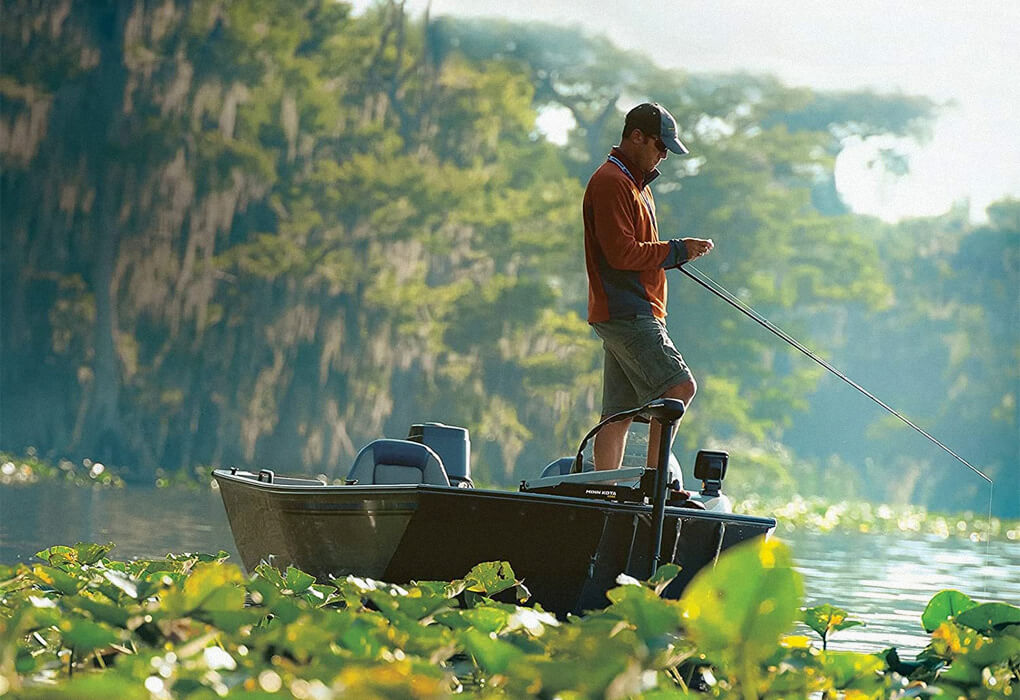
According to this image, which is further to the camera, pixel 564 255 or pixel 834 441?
pixel 834 441

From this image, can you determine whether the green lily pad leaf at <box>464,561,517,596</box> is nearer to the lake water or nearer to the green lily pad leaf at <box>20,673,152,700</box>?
the green lily pad leaf at <box>20,673,152,700</box>

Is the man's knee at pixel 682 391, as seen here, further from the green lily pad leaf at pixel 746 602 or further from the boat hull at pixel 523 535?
the green lily pad leaf at pixel 746 602

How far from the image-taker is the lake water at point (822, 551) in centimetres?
707

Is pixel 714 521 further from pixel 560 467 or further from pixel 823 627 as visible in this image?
pixel 823 627

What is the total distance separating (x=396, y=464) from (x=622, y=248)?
3.13 feet

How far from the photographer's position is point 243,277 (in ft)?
84.8

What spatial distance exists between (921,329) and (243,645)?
35808 millimetres

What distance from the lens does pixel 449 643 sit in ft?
5.41

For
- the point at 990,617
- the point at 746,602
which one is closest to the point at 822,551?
the point at 990,617

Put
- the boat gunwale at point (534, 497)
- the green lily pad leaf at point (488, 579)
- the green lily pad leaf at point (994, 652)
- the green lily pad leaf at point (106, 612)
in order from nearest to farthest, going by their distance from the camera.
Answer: the green lily pad leaf at point (106, 612), the green lily pad leaf at point (994, 652), the green lily pad leaf at point (488, 579), the boat gunwale at point (534, 497)

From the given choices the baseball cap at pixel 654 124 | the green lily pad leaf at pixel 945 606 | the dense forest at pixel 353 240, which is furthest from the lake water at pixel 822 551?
the dense forest at pixel 353 240

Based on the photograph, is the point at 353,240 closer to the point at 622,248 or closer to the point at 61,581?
the point at 622,248

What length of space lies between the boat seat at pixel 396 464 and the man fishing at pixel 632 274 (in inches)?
21.9

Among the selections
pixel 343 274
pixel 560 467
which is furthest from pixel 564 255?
pixel 560 467
